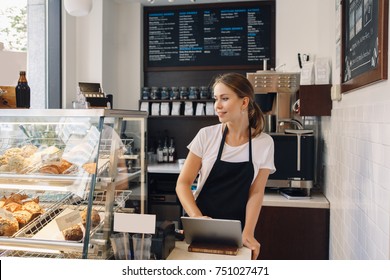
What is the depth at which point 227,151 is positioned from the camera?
1825mm

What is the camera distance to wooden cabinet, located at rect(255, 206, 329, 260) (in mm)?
2467

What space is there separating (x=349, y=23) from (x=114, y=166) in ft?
4.17

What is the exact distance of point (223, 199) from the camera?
183 cm

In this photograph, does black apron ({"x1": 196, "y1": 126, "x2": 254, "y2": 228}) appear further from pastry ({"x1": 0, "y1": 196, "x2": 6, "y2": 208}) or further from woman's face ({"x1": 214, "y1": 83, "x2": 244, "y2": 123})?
pastry ({"x1": 0, "y1": 196, "x2": 6, "y2": 208})

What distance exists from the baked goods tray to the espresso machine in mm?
1304

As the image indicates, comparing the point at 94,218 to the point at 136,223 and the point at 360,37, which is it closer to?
the point at 136,223

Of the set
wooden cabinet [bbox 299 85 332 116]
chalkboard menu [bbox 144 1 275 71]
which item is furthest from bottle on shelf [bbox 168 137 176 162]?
wooden cabinet [bbox 299 85 332 116]

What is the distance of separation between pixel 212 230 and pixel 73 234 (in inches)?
20.0

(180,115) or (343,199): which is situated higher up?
(180,115)

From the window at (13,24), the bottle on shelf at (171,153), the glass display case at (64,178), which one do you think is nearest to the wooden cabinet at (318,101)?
the glass display case at (64,178)
